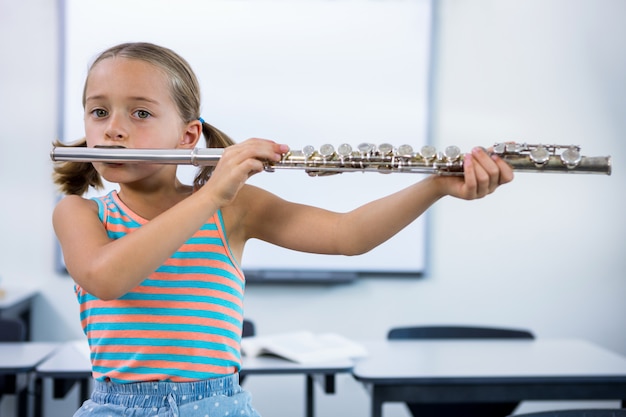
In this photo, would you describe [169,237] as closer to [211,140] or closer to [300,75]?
[211,140]

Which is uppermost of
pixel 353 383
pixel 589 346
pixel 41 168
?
pixel 41 168

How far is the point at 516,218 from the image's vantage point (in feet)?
12.5

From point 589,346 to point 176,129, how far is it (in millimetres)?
1940

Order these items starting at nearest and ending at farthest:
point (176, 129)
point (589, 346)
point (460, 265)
Result: point (176, 129), point (589, 346), point (460, 265)

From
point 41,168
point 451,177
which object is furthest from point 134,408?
point 41,168

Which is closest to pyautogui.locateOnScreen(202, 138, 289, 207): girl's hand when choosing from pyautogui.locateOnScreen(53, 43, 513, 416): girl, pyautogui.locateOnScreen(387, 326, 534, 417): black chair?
pyautogui.locateOnScreen(53, 43, 513, 416): girl

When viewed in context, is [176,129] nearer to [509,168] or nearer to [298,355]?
[509,168]

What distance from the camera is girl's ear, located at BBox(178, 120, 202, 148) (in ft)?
4.39

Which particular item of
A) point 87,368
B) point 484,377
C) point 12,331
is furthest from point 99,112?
point 12,331

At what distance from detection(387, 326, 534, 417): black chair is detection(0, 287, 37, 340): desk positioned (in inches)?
60.8

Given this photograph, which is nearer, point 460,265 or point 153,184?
point 153,184

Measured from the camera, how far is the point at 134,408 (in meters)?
1.12

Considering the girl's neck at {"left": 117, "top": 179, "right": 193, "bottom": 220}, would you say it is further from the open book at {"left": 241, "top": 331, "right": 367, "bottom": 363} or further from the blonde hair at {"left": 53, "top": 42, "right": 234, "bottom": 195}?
the open book at {"left": 241, "top": 331, "right": 367, "bottom": 363}

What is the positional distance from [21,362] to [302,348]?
816mm
